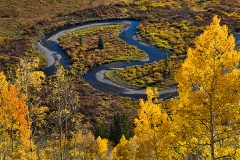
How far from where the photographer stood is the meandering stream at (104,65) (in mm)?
109438

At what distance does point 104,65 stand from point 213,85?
112 m

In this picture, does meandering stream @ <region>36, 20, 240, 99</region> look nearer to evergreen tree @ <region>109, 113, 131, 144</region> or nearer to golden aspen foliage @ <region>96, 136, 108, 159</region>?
evergreen tree @ <region>109, 113, 131, 144</region>

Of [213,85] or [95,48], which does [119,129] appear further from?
[95,48]

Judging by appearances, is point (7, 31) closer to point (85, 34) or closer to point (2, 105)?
point (85, 34)

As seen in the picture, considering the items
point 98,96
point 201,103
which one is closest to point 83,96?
point 98,96

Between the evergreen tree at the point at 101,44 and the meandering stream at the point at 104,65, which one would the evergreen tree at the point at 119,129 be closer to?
the meandering stream at the point at 104,65

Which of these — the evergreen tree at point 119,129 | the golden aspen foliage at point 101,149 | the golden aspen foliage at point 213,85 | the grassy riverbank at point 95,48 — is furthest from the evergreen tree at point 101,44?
the golden aspen foliage at point 213,85

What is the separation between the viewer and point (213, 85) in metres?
19.3

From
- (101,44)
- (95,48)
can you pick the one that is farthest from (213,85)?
(101,44)

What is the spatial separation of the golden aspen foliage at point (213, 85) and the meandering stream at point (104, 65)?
269 feet

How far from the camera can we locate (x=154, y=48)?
142875 mm

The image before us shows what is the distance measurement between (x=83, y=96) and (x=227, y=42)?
89.1 meters

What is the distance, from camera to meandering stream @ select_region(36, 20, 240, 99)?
109 meters

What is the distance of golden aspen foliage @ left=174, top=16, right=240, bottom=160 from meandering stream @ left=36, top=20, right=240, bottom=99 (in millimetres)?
81992
